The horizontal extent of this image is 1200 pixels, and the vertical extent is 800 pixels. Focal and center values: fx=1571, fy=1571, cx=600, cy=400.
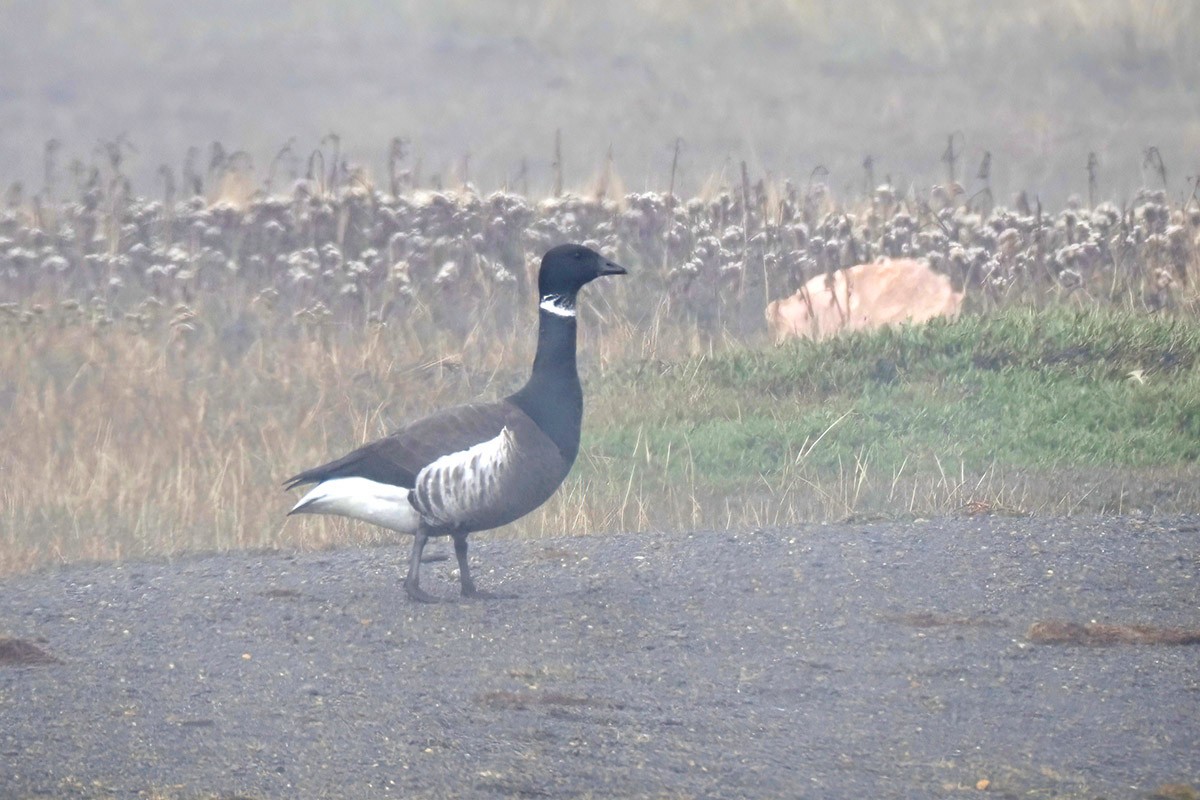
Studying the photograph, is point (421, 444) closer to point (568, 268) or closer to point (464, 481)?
point (464, 481)

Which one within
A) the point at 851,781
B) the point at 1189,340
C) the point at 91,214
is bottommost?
the point at 851,781

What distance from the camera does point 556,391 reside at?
19.4ft

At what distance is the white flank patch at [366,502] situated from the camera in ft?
19.0

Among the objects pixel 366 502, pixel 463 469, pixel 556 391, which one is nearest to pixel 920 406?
pixel 556 391

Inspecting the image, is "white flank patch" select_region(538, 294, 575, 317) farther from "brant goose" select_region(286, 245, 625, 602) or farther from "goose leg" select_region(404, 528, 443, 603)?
"goose leg" select_region(404, 528, 443, 603)

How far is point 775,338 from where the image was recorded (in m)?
10.4

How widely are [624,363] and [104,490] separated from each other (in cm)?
338

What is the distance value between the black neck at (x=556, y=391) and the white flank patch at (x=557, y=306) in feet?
0.09

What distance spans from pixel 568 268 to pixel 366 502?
1.24m

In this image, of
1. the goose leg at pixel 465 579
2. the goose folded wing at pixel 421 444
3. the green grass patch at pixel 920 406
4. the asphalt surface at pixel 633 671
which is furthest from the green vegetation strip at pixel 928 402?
the goose folded wing at pixel 421 444

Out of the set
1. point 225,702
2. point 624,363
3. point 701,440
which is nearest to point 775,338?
point 624,363

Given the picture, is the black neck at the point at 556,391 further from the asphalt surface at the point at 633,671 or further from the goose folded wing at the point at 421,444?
the asphalt surface at the point at 633,671

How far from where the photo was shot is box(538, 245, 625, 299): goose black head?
623 cm

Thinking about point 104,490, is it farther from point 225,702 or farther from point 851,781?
point 851,781
